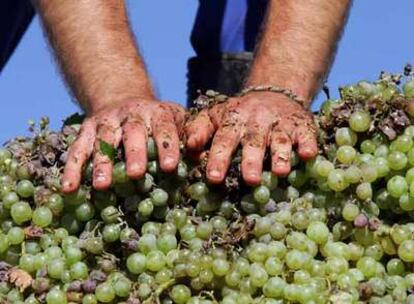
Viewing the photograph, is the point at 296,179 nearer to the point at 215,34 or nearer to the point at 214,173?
the point at 214,173

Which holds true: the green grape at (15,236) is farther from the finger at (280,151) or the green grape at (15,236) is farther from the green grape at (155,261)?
the finger at (280,151)

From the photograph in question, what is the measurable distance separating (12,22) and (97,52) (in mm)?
1399

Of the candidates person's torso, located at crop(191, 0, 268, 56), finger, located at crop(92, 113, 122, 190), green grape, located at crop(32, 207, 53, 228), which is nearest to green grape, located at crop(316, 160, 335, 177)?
finger, located at crop(92, 113, 122, 190)

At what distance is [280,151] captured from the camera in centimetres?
180

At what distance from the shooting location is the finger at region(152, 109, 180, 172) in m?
1.78

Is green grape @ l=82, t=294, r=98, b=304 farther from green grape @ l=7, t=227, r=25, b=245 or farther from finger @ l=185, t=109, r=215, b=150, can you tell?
finger @ l=185, t=109, r=215, b=150

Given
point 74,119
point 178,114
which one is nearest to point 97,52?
point 74,119

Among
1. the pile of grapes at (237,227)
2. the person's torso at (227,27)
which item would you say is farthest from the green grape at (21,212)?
the person's torso at (227,27)

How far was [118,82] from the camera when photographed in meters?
2.17

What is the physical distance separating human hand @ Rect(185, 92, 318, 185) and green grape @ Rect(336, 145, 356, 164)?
0.04 m

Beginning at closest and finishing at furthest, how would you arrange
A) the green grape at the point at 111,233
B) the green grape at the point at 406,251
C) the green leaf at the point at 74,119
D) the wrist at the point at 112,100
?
the green grape at the point at 406,251 → the green grape at the point at 111,233 → the wrist at the point at 112,100 → the green leaf at the point at 74,119

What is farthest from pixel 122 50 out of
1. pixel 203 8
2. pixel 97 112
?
pixel 203 8

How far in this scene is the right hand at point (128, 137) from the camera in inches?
70.3

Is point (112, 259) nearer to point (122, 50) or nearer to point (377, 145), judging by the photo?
point (377, 145)
